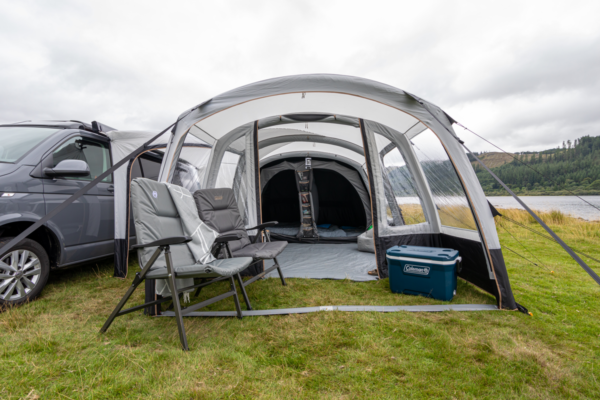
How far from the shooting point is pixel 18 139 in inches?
114

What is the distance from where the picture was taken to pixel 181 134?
2.94 m

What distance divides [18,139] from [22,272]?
4.60 ft

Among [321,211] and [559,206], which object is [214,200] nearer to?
[321,211]

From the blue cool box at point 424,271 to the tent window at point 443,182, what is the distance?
60cm

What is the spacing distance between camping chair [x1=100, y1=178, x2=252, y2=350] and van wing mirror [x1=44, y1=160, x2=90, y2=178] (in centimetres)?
94

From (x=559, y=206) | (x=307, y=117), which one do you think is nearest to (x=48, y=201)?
(x=307, y=117)

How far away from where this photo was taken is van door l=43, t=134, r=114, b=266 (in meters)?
2.84

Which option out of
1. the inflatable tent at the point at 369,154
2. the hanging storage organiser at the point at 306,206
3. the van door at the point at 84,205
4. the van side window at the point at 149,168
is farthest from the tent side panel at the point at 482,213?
the van side window at the point at 149,168

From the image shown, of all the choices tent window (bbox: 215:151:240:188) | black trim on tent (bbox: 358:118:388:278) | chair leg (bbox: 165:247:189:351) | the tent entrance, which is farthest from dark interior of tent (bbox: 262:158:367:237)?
chair leg (bbox: 165:247:189:351)

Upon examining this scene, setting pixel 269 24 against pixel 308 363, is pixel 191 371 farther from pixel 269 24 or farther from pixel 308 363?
pixel 269 24

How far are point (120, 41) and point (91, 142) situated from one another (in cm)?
610

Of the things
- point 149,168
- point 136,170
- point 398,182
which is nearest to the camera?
point 398,182

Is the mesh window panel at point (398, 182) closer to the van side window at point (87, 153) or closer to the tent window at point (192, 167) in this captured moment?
the tent window at point (192, 167)

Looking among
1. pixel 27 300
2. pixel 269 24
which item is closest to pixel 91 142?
pixel 27 300
